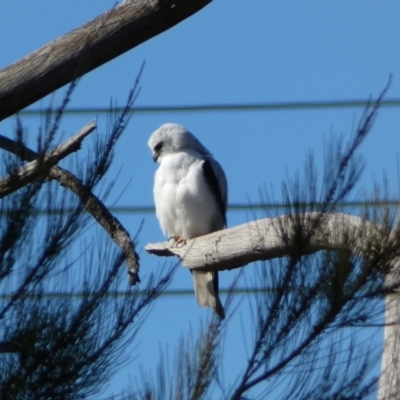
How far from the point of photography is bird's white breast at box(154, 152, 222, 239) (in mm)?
9023

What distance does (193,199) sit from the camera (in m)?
9.04

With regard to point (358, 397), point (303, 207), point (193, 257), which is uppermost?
point (193, 257)

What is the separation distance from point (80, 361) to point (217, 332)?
0.48 m

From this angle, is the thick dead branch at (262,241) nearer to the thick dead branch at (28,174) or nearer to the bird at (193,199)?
the thick dead branch at (28,174)

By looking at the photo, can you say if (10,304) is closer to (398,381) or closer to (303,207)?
(303,207)

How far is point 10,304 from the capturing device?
404 centimetres

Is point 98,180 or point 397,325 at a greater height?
point 98,180

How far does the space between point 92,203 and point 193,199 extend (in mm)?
3461

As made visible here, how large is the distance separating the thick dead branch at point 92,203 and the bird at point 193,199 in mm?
3137

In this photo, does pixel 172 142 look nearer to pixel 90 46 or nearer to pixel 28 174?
pixel 90 46

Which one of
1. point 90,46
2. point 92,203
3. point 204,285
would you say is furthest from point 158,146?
point 90,46

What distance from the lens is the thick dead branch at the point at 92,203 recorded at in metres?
4.04

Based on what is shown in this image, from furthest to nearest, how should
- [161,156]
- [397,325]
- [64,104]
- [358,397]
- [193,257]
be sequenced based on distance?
[161,156] < [193,257] < [397,325] < [358,397] < [64,104]

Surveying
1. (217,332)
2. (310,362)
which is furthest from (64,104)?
(310,362)
